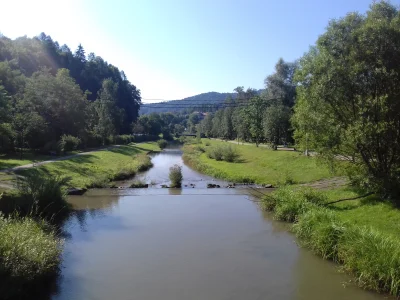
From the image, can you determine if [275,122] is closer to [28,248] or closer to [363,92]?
[363,92]

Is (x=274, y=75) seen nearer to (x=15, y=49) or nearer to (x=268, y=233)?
(x=268, y=233)

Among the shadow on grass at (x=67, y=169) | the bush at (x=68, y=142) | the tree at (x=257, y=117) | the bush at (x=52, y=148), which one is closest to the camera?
the shadow on grass at (x=67, y=169)

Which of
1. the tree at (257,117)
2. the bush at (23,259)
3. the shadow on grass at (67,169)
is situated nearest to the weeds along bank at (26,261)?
the bush at (23,259)

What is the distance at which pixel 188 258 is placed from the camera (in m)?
14.5

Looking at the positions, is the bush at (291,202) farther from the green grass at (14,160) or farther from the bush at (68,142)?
the bush at (68,142)

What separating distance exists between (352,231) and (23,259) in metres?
12.0

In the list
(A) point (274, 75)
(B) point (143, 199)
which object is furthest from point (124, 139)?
(B) point (143, 199)

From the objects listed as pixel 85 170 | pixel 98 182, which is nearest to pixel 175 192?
pixel 98 182

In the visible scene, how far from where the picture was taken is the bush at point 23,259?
31.5 ft

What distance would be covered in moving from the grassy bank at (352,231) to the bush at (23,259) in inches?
425

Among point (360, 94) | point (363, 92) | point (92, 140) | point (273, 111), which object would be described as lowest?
point (92, 140)

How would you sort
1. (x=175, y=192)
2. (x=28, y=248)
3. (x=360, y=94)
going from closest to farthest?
(x=28, y=248), (x=360, y=94), (x=175, y=192)

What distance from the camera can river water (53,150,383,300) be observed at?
11539 mm

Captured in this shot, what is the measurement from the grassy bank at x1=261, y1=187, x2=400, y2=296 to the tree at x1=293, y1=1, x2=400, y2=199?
2.16 meters
